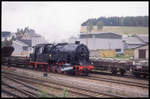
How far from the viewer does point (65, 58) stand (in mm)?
18750

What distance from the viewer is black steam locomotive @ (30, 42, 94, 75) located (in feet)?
59.1

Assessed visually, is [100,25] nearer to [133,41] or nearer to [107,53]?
[133,41]

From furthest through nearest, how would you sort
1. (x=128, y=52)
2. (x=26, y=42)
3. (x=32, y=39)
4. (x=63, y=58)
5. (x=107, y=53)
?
(x=26, y=42) → (x=32, y=39) → (x=128, y=52) → (x=107, y=53) → (x=63, y=58)

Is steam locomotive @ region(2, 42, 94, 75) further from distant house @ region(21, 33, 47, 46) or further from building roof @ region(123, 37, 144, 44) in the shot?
building roof @ region(123, 37, 144, 44)

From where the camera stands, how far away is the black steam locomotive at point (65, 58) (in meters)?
18.0

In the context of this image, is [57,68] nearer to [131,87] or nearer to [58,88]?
[58,88]

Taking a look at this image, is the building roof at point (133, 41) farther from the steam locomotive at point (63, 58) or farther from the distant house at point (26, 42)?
the steam locomotive at point (63, 58)

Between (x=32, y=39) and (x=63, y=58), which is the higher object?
(x=32, y=39)

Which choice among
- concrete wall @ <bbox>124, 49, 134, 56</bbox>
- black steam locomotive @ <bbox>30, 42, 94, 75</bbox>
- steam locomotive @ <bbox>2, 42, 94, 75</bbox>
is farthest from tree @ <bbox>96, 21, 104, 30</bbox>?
black steam locomotive @ <bbox>30, 42, 94, 75</bbox>

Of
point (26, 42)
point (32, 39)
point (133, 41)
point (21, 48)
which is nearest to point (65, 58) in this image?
point (21, 48)

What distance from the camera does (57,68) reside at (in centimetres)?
1959

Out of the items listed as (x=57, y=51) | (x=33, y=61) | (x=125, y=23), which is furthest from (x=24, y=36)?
(x=125, y=23)

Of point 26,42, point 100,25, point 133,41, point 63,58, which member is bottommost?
point 63,58

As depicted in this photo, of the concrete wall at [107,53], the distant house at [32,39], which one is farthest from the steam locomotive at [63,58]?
the distant house at [32,39]
